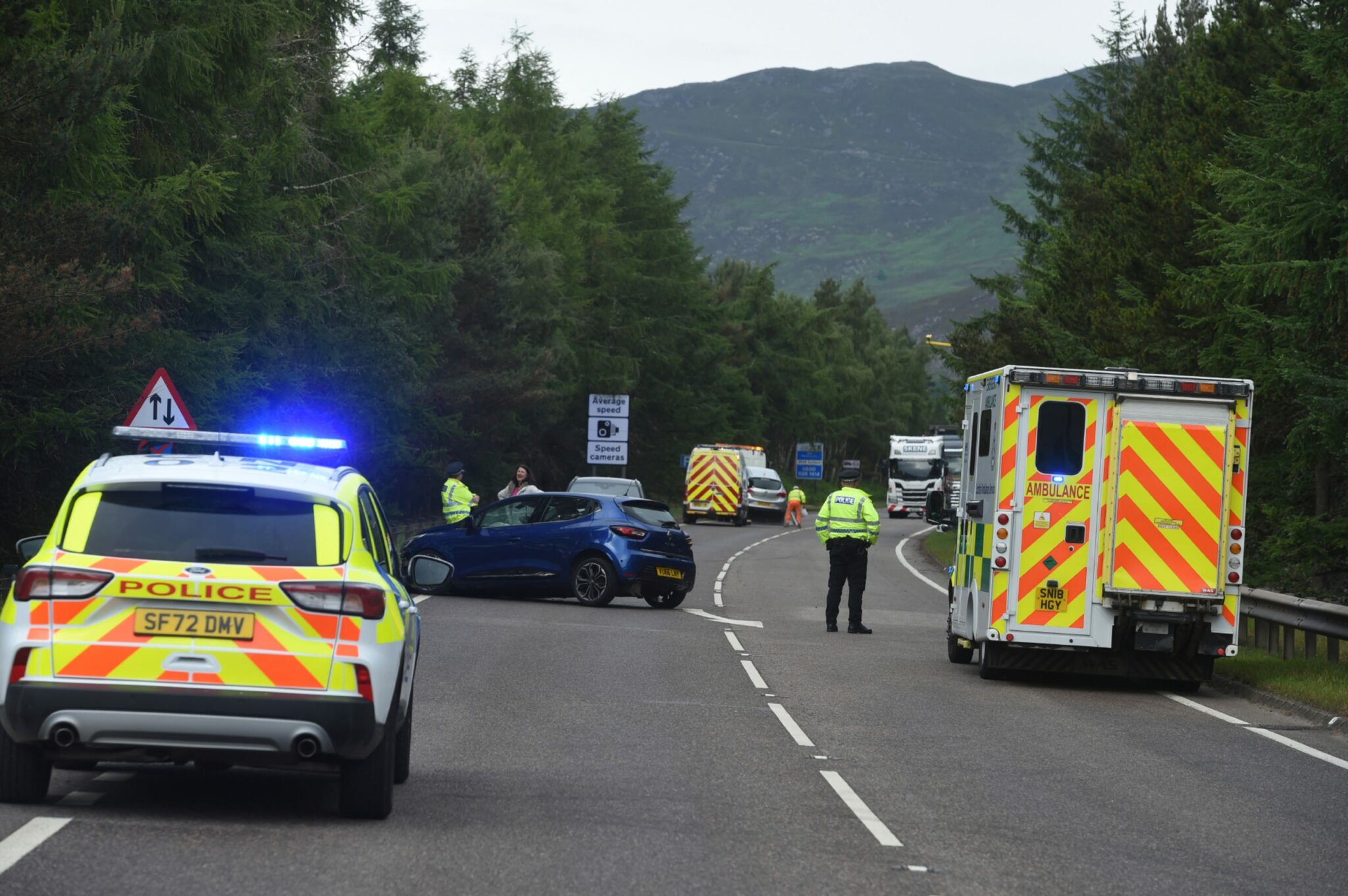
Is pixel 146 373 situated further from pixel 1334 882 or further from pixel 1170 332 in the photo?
pixel 1334 882

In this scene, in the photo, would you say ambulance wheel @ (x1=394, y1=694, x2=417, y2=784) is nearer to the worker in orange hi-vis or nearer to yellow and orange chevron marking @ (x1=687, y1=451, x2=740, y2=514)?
yellow and orange chevron marking @ (x1=687, y1=451, x2=740, y2=514)

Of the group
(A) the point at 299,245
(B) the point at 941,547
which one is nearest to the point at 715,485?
(B) the point at 941,547

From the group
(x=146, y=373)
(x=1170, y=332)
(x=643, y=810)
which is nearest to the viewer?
(x=643, y=810)

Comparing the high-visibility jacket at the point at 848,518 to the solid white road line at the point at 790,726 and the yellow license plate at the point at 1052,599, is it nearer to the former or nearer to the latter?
the yellow license plate at the point at 1052,599

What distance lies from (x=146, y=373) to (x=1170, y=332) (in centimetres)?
1706

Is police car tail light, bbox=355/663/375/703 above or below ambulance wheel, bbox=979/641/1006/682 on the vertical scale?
above

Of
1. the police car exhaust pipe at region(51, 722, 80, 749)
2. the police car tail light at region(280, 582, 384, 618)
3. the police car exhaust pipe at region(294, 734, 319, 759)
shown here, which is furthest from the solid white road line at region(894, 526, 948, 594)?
the police car exhaust pipe at region(51, 722, 80, 749)

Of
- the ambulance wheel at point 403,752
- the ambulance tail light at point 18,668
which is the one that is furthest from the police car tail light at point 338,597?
the ambulance wheel at point 403,752

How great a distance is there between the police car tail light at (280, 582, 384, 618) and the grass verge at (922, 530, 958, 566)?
33255 mm

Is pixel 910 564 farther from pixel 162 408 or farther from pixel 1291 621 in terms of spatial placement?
Result: pixel 162 408

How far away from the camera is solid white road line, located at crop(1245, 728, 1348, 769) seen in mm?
11844

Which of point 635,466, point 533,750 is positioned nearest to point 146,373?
point 533,750

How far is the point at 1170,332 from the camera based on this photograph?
30641 millimetres

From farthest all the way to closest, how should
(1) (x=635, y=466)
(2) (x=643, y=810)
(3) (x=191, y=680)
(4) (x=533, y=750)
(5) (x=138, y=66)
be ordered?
(1) (x=635, y=466), (5) (x=138, y=66), (4) (x=533, y=750), (2) (x=643, y=810), (3) (x=191, y=680)
